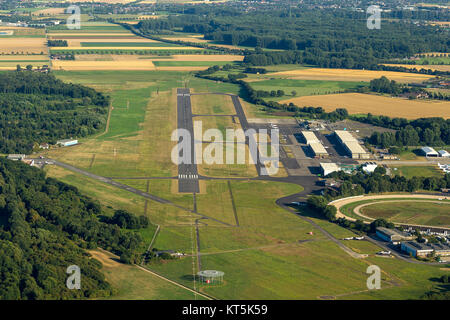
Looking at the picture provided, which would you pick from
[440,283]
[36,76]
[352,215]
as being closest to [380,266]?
[440,283]

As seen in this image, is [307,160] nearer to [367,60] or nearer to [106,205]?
[106,205]

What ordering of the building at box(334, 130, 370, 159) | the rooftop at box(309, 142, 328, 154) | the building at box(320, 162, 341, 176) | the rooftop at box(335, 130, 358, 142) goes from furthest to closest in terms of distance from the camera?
1. the rooftop at box(335, 130, 358, 142)
2. the rooftop at box(309, 142, 328, 154)
3. the building at box(334, 130, 370, 159)
4. the building at box(320, 162, 341, 176)

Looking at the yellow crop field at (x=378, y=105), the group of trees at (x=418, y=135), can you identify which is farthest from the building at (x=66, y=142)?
the group of trees at (x=418, y=135)

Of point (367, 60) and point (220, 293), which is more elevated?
point (367, 60)

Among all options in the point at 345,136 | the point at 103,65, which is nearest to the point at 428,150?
the point at 345,136

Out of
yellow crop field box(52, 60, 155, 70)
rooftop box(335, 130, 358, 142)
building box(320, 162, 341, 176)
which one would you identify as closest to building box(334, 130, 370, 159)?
rooftop box(335, 130, 358, 142)

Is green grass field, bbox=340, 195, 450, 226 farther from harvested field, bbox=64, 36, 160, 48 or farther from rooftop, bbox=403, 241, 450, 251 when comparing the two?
harvested field, bbox=64, 36, 160, 48

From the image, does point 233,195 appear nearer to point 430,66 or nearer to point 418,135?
point 418,135
